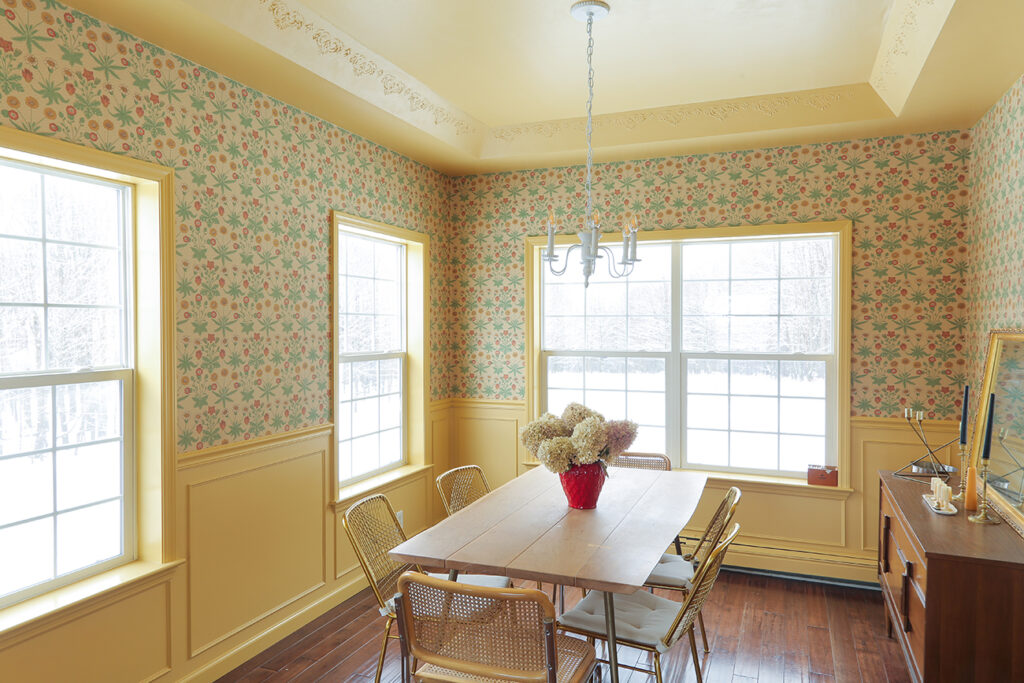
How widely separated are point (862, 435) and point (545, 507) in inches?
91.7

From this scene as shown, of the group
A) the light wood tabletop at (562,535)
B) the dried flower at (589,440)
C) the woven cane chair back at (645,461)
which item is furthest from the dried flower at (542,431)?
the woven cane chair back at (645,461)

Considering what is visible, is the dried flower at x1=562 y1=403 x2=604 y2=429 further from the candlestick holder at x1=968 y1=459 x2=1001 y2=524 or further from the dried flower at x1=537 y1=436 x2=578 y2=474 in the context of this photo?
the candlestick holder at x1=968 y1=459 x2=1001 y2=524

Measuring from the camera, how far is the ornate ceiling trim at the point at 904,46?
8.64 ft

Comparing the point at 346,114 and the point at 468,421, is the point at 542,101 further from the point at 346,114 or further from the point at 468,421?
the point at 468,421

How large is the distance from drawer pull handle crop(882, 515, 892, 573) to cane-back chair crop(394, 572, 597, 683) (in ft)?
6.48

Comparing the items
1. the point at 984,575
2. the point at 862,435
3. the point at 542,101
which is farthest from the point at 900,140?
the point at 984,575

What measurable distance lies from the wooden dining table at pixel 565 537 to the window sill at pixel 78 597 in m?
1.11

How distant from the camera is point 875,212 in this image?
4.14 m

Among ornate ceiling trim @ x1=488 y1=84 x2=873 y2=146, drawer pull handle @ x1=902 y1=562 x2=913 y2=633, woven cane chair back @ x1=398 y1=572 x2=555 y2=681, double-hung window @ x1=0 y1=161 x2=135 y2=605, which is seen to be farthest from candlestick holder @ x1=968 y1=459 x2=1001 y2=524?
double-hung window @ x1=0 y1=161 x2=135 y2=605

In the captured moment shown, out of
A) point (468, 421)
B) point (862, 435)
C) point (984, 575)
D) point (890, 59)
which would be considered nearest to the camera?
point (984, 575)

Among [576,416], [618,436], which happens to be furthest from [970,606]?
[576,416]

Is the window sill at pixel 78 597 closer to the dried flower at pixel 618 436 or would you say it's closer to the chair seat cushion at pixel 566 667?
the chair seat cushion at pixel 566 667

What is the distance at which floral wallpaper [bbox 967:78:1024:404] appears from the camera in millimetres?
3068

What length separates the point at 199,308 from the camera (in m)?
2.99
